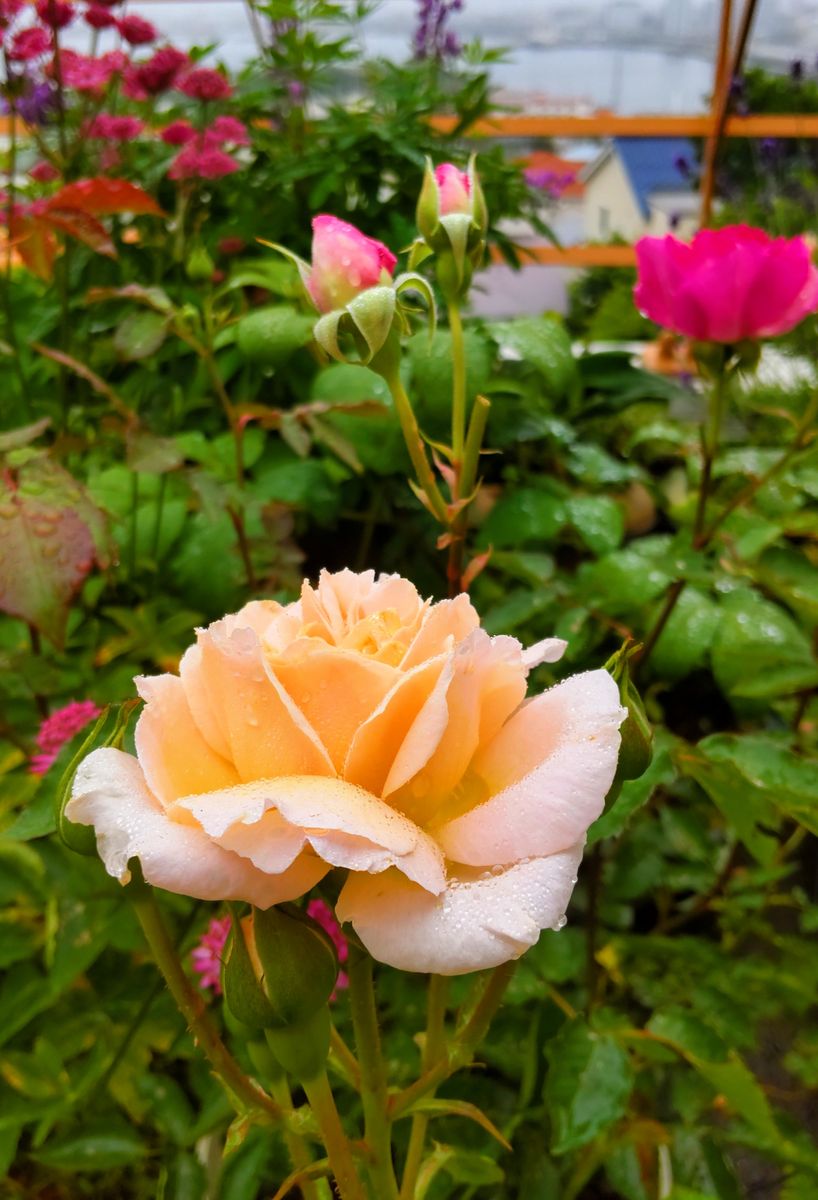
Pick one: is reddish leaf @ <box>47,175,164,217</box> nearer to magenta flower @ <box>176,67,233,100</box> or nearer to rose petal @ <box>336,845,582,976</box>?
magenta flower @ <box>176,67,233,100</box>

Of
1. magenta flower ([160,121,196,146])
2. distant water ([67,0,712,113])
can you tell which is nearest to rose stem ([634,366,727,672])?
magenta flower ([160,121,196,146])

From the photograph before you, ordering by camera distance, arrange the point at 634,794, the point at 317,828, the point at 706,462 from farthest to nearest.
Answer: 1. the point at 706,462
2. the point at 634,794
3. the point at 317,828

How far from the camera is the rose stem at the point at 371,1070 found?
204 millimetres

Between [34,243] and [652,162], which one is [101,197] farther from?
[652,162]

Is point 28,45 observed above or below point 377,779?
above

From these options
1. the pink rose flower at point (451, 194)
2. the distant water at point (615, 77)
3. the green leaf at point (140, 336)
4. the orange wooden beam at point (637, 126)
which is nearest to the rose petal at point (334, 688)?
the pink rose flower at point (451, 194)

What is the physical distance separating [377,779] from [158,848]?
5cm

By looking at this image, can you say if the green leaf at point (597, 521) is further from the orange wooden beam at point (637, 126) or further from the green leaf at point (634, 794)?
the orange wooden beam at point (637, 126)

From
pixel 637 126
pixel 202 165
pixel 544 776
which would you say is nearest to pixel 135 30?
pixel 202 165

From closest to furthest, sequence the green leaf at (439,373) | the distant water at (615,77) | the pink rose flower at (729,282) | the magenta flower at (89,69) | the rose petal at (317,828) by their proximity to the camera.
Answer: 1. the rose petal at (317,828)
2. the pink rose flower at (729,282)
3. the green leaf at (439,373)
4. the magenta flower at (89,69)
5. the distant water at (615,77)

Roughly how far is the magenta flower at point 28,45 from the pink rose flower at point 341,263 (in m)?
0.42

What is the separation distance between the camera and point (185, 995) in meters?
0.20

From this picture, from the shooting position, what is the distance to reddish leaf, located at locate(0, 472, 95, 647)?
347 mm

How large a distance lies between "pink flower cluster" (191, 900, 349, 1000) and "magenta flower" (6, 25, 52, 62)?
0.55 meters
